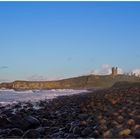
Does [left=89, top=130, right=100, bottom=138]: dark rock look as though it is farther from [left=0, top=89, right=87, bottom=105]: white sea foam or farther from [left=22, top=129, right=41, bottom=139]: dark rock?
[left=0, top=89, right=87, bottom=105]: white sea foam

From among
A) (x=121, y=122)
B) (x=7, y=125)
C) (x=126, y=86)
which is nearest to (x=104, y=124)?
(x=121, y=122)

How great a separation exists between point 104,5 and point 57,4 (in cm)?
72

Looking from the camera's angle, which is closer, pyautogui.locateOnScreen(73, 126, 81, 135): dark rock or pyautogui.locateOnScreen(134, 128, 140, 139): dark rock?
pyautogui.locateOnScreen(134, 128, 140, 139): dark rock

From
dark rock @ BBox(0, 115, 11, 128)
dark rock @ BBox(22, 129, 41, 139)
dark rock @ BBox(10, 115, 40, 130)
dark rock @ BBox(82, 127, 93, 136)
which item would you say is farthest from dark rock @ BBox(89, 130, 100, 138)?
dark rock @ BBox(0, 115, 11, 128)

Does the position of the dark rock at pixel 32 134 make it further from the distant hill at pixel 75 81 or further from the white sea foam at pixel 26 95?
the white sea foam at pixel 26 95

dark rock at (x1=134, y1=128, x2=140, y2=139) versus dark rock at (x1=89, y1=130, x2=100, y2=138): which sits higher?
dark rock at (x1=134, y1=128, x2=140, y2=139)

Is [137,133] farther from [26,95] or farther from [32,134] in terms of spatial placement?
[26,95]

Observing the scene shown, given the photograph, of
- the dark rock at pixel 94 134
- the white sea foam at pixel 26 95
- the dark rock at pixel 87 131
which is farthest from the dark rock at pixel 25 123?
the white sea foam at pixel 26 95

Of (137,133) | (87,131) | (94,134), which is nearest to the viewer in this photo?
(137,133)

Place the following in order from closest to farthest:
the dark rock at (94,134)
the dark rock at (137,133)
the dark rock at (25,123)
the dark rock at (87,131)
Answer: the dark rock at (137,133)
the dark rock at (94,134)
the dark rock at (87,131)
the dark rock at (25,123)

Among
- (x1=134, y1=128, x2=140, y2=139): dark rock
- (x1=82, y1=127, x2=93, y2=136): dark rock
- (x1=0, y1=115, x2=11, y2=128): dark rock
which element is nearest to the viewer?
(x1=134, y1=128, x2=140, y2=139): dark rock

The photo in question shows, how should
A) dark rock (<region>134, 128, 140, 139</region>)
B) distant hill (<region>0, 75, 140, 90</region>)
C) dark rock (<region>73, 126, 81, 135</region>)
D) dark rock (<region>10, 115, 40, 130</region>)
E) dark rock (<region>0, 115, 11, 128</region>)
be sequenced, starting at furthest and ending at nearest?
distant hill (<region>0, 75, 140, 90</region>) → dark rock (<region>0, 115, 11, 128</region>) → dark rock (<region>10, 115, 40, 130</region>) → dark rock (<region>73, 126, 81, 135</region>) → dark rock (<region>134, 128, 140, 139</region>)

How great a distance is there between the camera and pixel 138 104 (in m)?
5.04

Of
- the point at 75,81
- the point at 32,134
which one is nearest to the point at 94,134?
the point at 32,134
